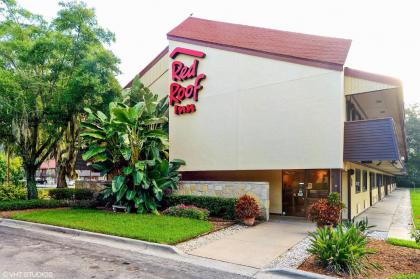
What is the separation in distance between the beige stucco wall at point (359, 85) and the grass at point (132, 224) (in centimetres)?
746

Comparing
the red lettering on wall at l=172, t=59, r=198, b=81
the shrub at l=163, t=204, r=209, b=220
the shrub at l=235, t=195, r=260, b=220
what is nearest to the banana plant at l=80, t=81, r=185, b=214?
the shrub at l=163, t=204, r=209, b=220

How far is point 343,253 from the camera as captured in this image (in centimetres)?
654

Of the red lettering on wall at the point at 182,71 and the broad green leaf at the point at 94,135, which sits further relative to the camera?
the red lettering on wall at the point at 182,71

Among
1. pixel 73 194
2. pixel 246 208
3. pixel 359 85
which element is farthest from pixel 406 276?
pixel 73 194

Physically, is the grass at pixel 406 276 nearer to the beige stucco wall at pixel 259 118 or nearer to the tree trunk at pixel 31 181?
the beige stucco wall at pixel 259 118

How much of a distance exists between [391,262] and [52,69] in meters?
15.9

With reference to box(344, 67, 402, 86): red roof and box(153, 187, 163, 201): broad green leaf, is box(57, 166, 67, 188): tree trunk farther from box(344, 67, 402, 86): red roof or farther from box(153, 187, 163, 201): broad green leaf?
box(344, 67, 402, 86): red roof

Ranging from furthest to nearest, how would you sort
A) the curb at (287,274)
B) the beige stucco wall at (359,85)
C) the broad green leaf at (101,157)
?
the broad green leaf at (101,157), the beige stucco wall at (359,85), the curb at (287,274)

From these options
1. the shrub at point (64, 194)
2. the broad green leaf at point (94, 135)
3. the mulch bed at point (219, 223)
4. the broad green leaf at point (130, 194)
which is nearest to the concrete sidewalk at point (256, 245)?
the mulch bed at point (219, 223)

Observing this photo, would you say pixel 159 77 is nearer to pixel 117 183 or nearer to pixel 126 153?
pixel 126 153

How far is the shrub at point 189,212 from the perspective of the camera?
1230 centimetres

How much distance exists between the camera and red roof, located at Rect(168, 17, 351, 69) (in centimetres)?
1230

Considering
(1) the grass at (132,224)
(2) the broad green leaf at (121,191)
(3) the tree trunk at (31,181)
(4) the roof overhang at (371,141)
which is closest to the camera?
(1) the grass at (132,224)

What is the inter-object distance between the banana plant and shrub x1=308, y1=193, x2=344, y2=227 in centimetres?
648
